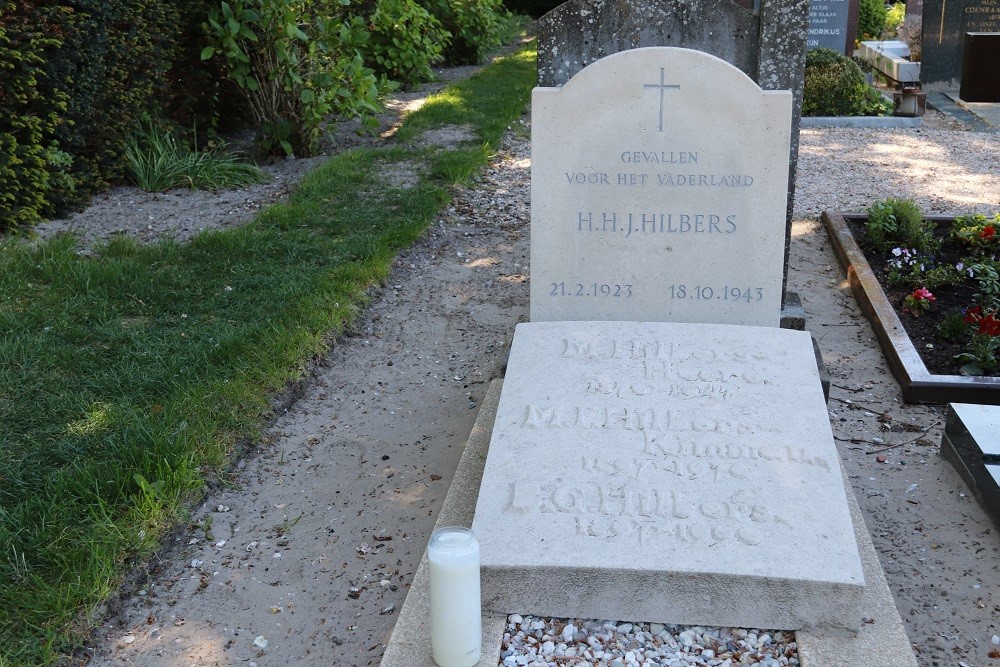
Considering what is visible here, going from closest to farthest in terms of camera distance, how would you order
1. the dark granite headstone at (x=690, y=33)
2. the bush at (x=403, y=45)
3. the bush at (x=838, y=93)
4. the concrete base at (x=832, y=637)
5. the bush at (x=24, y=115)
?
the concrete base at (x=832, y=637) → the dark granite headstone at (x=690, y=33) → the bush at (x=24, y=115) → the bush at (x=838, y=93) → the bush at (x=403, y=45)

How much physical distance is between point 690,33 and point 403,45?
23.7ft

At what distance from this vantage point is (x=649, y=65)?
3.93 metres

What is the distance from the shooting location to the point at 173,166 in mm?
7355

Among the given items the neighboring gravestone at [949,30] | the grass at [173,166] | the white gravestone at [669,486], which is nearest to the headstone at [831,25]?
the neighboring gravestone at [949,30]

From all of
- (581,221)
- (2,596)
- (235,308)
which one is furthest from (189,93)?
(2,596)

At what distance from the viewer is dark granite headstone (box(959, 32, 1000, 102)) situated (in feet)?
22.8

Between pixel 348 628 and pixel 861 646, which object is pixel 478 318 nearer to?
pixel 348 628

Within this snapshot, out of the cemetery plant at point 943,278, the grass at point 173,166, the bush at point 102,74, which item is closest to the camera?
the cemetery plant at point 943,278

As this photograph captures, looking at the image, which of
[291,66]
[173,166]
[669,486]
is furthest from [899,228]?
[173,166]

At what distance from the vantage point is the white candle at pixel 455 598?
2.59 meters

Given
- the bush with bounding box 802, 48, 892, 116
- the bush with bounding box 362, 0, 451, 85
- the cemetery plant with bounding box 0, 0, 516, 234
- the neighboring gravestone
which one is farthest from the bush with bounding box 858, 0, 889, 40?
the cemetery plant with bounding box 0, 0, 516, 234

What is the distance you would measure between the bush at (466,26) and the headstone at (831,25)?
174 inches

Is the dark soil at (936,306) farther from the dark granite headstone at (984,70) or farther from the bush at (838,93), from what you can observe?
the bush at (838,93)

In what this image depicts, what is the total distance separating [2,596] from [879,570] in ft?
8.65
